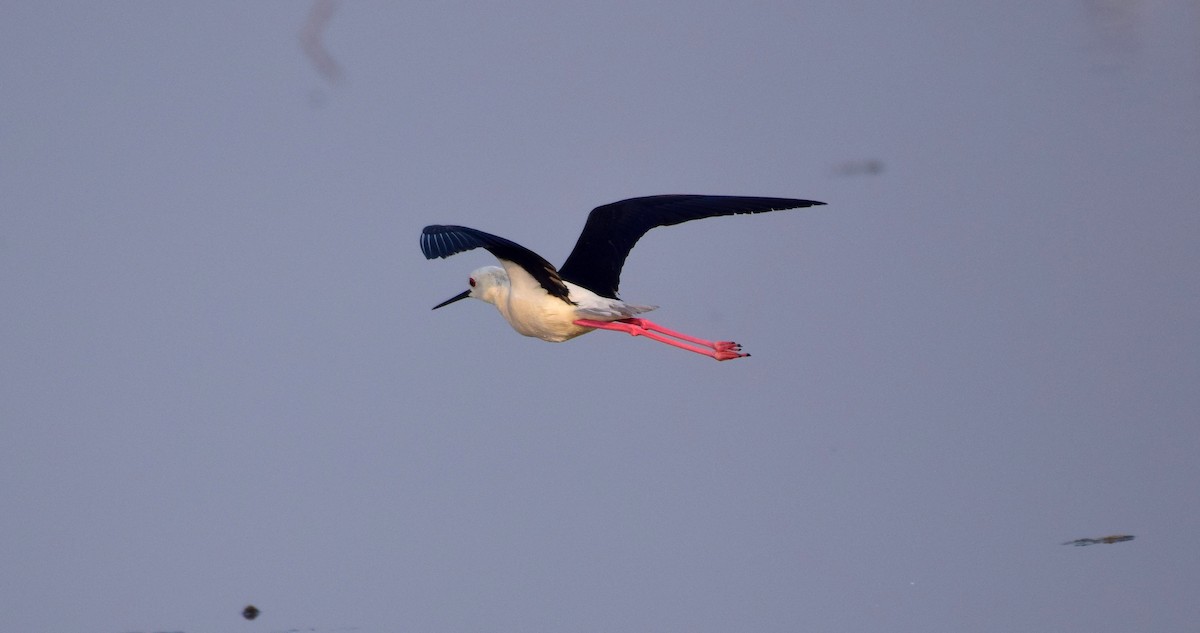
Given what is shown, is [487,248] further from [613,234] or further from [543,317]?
[613,234]

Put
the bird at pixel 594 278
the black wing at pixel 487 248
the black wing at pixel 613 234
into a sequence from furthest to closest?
the black wing at pixel 613 234
the bird at pixel 594 278
the black wing at pixel 487 248

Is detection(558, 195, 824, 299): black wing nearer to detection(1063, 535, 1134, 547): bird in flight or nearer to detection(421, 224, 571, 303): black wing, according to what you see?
detection(421, 224, 571, 303): black wing

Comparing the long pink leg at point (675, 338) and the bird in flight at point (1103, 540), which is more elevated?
the long pink leg at point (675, 338)

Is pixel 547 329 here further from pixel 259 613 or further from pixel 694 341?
pixel 259 613

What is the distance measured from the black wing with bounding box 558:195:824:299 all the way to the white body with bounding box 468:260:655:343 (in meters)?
0.20

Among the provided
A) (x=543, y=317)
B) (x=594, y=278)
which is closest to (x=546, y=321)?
(x=543, y=317)

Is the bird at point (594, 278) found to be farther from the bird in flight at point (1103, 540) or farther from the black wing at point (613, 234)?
the bird in flight at point (1103, 540)

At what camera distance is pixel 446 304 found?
860 centimetres

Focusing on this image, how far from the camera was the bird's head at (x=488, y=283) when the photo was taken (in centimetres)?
811

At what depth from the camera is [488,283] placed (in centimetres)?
819

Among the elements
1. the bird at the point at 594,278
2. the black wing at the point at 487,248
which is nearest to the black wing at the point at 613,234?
the bird at the point at 594,278

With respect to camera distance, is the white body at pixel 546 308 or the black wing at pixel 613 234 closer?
the white body at pixel 546 308

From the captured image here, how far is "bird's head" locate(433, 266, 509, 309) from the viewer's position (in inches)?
319

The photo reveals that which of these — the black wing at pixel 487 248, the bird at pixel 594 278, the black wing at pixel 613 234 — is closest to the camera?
the black wing at pixel 487 248
